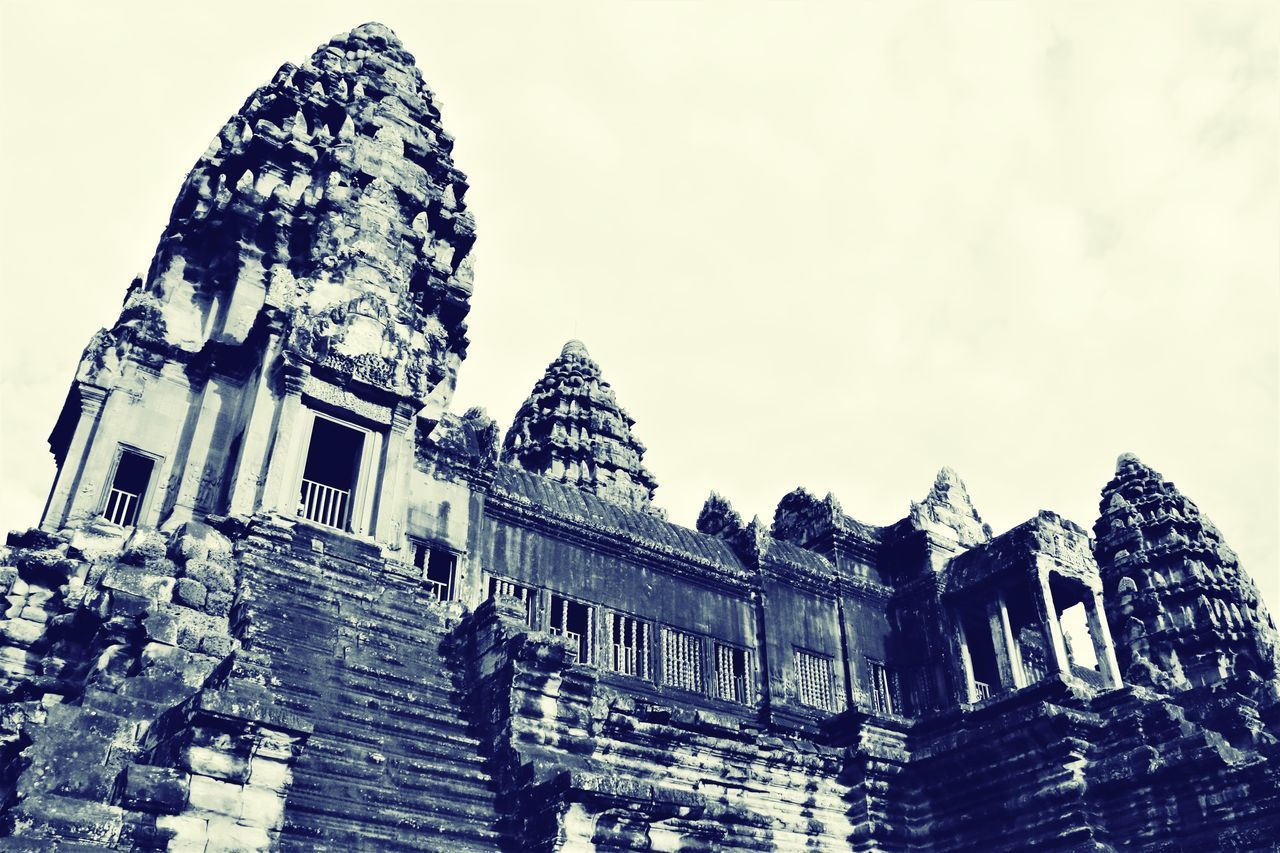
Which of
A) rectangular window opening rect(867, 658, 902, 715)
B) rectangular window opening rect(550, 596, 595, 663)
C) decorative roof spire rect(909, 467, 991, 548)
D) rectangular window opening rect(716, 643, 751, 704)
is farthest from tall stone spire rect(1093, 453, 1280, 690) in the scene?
rectangular window opening rect(550, 596, 595, 663)

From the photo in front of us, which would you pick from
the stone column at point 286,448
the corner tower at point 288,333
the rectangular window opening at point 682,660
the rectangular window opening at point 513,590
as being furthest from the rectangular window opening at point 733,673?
the stone column at point 286,448

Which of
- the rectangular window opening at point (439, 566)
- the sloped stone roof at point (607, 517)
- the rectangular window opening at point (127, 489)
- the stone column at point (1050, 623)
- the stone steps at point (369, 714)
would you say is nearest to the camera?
the stone steps at point (369, 714)

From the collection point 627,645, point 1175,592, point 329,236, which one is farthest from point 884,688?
point 329,236

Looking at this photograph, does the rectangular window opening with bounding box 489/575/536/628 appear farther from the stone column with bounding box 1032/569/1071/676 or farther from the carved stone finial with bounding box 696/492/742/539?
the stone column with bounding box 1032/569/1071/676

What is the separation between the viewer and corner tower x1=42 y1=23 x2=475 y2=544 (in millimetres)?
16391

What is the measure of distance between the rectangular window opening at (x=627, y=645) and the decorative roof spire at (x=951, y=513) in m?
7.54

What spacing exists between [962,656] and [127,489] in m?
15.8

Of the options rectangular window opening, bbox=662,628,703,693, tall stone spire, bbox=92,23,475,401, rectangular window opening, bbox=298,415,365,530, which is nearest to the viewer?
rectangular window opening, bbox=298,415,365,530

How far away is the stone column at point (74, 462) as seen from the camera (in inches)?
613

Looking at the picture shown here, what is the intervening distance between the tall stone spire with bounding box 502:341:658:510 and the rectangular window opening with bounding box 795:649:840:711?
17.6 meters

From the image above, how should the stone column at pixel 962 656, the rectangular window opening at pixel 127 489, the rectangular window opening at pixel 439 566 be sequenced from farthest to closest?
the stone column at pixel 962 656, the rectangular window opening at pixel 439 566, the rectangular window opening at pixel 127 489

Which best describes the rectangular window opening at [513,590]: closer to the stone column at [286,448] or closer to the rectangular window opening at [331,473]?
the rectangular window opening at [331,473]

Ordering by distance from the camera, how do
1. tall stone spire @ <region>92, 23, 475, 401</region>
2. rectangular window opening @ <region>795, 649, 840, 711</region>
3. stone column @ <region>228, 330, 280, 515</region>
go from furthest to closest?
rectangular window opening @ <region>795, 649, 840, 711</region> < tall stone spire @ <region>92, 23, 475, 401</region> < stone column @ <region>228, 330, 280, 515</region>

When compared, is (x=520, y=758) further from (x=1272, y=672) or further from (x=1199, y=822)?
(x=1272, y=672)
